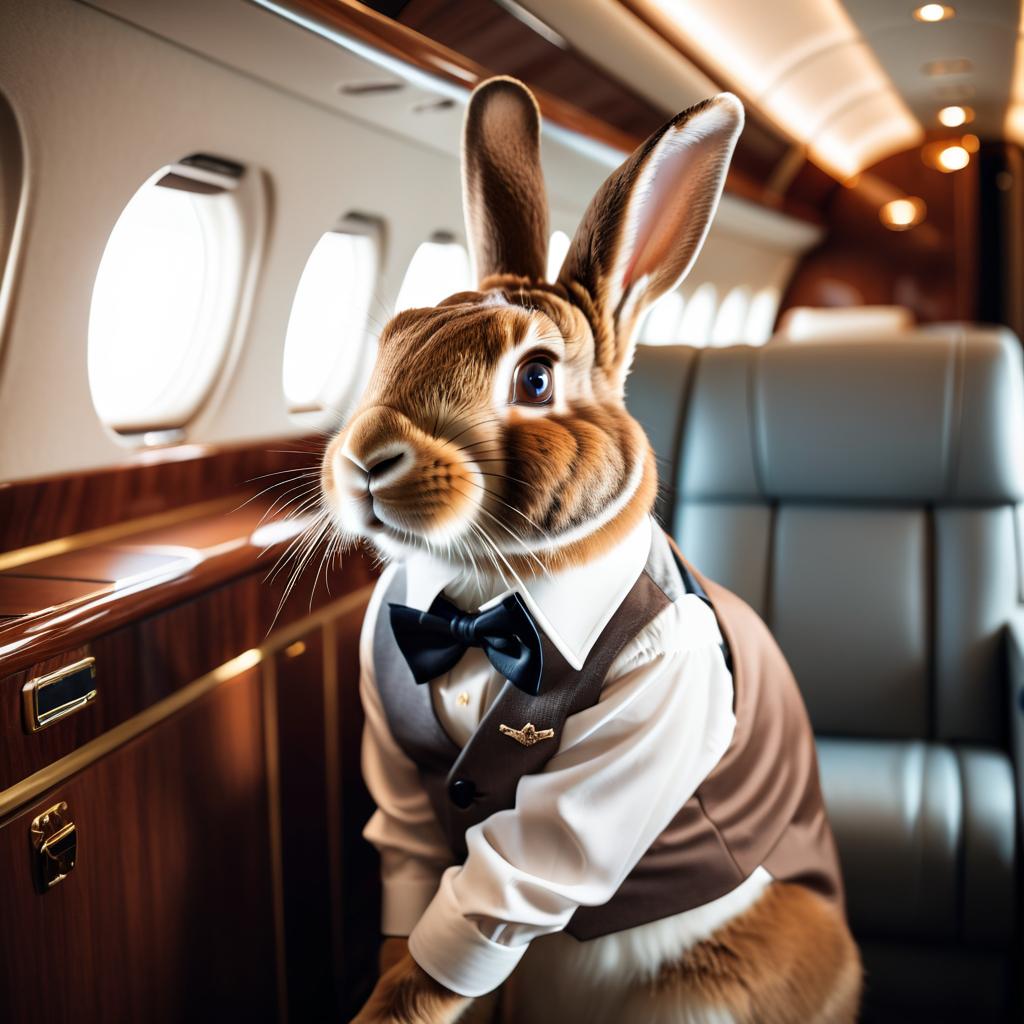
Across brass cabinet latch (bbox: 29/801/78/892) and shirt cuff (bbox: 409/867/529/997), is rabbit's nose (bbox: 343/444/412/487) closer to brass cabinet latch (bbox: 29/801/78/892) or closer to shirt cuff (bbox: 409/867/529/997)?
shirt cuff (bbox: 409/867/529/997)

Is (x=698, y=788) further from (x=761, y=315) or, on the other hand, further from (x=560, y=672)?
(x=761, y=315)

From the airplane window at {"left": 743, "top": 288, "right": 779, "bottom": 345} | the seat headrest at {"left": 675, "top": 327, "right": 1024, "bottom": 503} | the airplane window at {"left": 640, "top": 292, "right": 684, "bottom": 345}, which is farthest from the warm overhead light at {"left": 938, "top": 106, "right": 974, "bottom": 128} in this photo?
the airplane window at {"left": 743, "top": 288, "right": 779, "bottom": 345}

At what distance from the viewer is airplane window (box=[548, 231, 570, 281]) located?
0.98 meters

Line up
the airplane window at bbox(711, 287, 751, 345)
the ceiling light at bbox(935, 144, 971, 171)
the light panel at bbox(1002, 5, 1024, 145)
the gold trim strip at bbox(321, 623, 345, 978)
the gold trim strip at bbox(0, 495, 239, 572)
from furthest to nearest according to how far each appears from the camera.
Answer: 1. the airplane window at bbox(711, 287, 751, 345)
2. the gold trim strip at bbox(321, 623, 345, 978)
3. the gold trim strip at bbox(0, 495, 239, 572)
4. the ceiling light at bbox(935, 144, 971, 171)
5. the light panel at bbox(1002, 5, 1024, 145)

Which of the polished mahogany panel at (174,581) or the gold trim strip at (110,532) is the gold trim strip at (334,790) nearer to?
the polished mahogany panel at (174,581)

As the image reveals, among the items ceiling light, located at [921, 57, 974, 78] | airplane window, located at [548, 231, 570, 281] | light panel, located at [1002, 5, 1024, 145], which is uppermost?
ceiling light, located at [921, 57, 974, 78]

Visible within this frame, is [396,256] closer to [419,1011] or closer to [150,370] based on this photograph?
[150,370]

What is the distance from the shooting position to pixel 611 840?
37.0 inches

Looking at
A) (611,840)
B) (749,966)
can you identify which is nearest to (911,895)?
(749,966)

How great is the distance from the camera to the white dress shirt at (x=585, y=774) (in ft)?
3.05

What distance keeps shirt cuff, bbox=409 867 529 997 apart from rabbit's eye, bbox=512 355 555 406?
51 cm

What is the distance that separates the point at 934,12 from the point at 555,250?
49cm

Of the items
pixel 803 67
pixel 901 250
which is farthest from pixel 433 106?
pixel 901 250

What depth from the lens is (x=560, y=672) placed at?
0.95 metres
